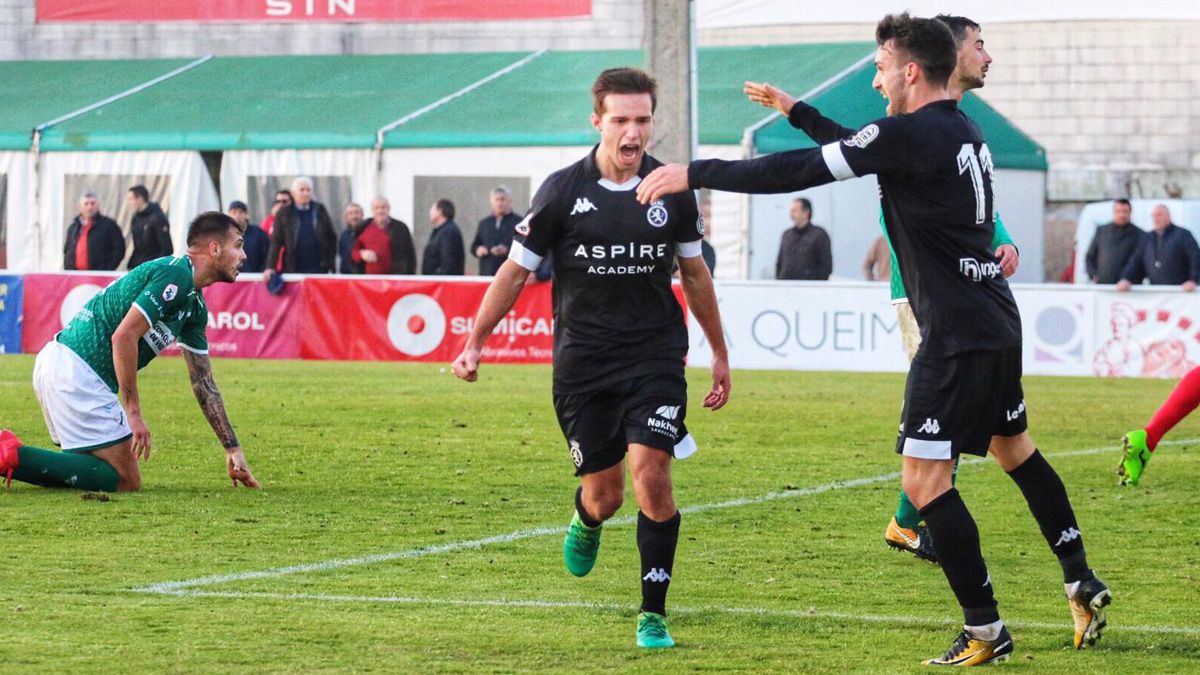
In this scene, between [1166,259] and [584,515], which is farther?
[1166,259]

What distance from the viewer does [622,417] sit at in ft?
23.6

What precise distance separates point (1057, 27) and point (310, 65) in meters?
12.2

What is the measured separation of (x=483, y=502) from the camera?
35.2 feet

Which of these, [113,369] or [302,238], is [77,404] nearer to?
[113,369]

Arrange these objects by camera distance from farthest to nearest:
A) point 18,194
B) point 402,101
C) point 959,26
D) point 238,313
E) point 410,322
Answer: point 18,194, point 402,101, point 238,313, point 410,322, point 959,26

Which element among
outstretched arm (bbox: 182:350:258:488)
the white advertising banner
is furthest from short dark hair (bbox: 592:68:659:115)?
the white advertising banner

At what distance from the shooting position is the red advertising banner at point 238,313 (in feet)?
73.6

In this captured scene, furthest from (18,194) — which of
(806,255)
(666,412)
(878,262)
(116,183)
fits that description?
(666,412)

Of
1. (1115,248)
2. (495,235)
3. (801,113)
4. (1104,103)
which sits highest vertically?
(1104,103)

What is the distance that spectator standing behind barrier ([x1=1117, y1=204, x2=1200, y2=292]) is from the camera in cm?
2112

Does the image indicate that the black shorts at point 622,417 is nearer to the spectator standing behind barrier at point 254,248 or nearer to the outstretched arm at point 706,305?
the outstretched arm at point 706,305

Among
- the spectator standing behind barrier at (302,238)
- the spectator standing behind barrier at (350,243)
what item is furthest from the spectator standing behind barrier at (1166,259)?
the spectator standing behind barrier at (302,238)

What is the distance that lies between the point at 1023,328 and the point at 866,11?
11.9 m

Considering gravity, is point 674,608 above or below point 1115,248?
below
